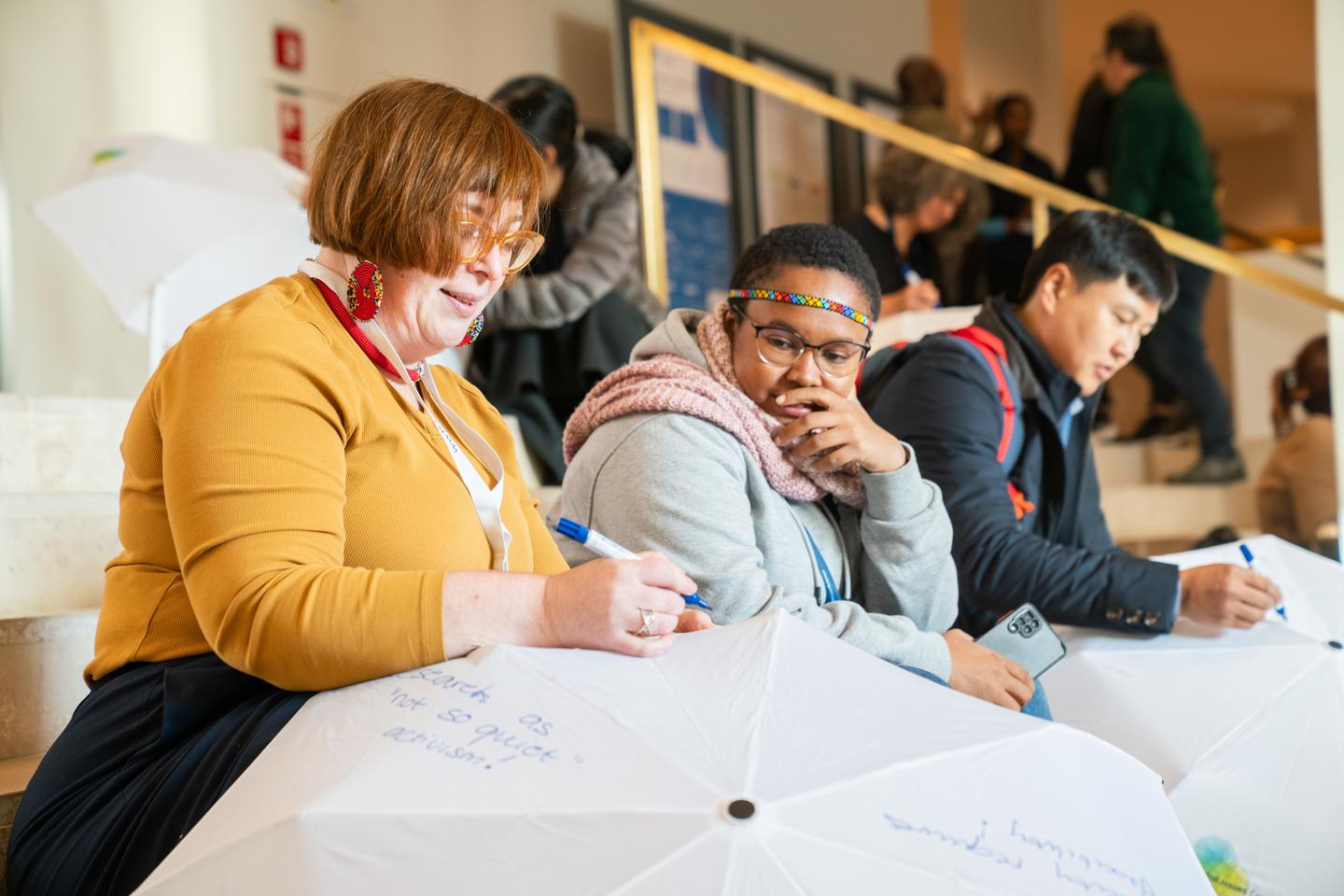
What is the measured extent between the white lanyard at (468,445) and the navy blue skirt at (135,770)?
291 millimetres

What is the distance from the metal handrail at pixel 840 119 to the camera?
498 cm

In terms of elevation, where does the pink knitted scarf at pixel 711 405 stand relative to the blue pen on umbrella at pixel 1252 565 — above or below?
above

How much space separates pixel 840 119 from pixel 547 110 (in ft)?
5.11

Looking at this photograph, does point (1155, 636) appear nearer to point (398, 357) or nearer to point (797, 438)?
point (797, 438)

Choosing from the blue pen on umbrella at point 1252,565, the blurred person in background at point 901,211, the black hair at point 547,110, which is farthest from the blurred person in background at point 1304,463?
the black hair at point 547,110

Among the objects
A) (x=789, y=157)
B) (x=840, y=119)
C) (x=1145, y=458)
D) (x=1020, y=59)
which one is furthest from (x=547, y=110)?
(x=1020, y=59)

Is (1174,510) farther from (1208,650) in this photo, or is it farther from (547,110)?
(1208,650)

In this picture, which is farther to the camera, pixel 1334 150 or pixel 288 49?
pixel 288 49

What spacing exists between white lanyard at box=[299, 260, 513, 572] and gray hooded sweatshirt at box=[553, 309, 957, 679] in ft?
0.95

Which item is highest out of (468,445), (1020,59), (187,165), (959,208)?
(1020,59)

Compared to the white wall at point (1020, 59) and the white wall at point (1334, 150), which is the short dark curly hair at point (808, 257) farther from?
the white wall at point (1020, 59)

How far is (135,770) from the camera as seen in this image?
1.33m

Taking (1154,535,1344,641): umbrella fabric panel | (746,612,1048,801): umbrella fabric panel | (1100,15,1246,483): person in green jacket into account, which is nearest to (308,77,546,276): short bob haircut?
(746,612,1048,801): umbrella fabric panel

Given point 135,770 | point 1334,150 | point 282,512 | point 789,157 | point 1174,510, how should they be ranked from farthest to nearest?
point 789,157
point 1174,510
point 1334,150
point 135,770
point 282,512
